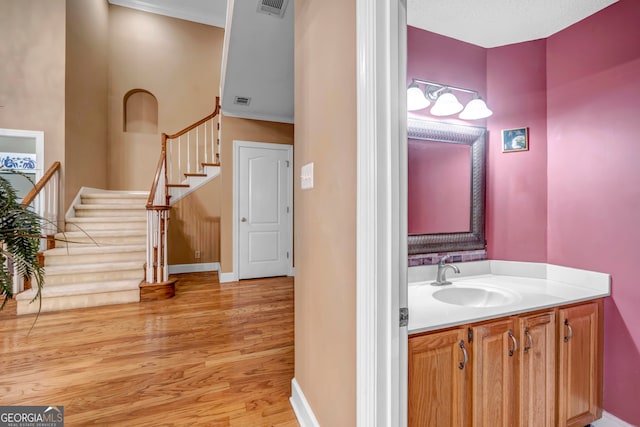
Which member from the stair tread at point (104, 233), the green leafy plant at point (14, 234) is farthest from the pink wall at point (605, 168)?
the stair tread at point (104, 233)

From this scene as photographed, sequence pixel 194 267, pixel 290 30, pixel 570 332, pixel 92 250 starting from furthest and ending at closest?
pixel 194 267 → pixel 92 250 → pixel 290 30 → pixel 570 332

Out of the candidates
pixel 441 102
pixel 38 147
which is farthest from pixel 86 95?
pixel 441 102

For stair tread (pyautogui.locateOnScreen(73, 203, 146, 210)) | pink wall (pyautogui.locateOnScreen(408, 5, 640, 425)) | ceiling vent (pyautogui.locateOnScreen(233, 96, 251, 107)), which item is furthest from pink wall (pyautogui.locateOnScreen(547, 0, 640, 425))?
stair tread (pyautogui.locateOnScreen(73, 203, 146, 210))

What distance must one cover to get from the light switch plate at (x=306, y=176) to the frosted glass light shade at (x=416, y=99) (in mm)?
794

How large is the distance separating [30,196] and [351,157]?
157 inches

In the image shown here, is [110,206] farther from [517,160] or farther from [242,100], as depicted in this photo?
[517,160]

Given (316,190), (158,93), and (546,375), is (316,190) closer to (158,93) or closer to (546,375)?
(546,375)

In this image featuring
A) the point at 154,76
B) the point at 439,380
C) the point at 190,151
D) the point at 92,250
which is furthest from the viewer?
the point at 190,151

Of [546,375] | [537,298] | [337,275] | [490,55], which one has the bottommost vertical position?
[546,375]

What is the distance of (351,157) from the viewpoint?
3.21ft

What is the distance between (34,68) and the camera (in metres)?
3.70

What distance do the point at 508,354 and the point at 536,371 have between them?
0.20m

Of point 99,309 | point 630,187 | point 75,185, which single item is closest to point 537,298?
point 630,187

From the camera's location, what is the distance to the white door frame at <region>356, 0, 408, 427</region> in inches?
33.0
